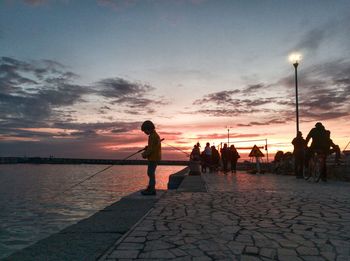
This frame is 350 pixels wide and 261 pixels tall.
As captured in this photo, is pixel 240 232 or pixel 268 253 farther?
pixel 240 232

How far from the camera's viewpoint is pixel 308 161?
1594 cm

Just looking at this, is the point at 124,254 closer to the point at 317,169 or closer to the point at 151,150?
the point at 151,150

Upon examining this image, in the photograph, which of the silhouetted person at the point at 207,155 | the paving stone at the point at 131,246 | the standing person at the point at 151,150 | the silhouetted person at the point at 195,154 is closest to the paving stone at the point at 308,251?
the paving stone at the point at 131,246

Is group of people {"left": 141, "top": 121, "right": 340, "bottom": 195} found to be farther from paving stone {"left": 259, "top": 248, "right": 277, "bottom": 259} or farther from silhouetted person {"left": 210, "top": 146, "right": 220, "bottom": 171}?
paving stone {"left": 259, "top": 248, "right": 277, "bottom": 259}

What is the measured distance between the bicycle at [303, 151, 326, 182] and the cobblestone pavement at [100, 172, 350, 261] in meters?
6.21

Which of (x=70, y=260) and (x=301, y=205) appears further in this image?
(x=301, y=205)

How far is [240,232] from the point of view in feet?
16.4

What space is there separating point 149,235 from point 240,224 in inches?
59.4

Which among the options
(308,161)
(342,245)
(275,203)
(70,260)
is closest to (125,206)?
(275,203)

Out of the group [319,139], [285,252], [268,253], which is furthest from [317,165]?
[268,253]

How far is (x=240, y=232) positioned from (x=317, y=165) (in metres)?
10.7

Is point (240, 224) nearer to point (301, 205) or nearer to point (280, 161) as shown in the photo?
point (301, 205)

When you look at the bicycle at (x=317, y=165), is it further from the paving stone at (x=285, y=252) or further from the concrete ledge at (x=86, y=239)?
the paving stone at (x=285, y=252)

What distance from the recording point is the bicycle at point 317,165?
13.8 meters
